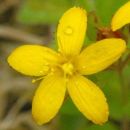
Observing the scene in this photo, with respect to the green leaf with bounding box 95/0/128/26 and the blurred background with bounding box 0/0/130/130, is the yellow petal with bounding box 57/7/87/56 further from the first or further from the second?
the blurred background with bounding box 0/0/130/130

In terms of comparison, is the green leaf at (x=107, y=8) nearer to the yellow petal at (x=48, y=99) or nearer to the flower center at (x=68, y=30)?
the flower center at (x=68, y=30)

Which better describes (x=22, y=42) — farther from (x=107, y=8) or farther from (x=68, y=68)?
(x=68, y=68)

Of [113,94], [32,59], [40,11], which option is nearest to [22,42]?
[40,11]

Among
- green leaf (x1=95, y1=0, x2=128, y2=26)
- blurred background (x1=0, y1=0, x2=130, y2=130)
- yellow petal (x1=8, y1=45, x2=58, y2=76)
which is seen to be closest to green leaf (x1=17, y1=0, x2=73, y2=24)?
blurred background (x1=0, y1=0, x2=130, y2=130)

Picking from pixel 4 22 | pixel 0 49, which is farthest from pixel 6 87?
pixel 4 22

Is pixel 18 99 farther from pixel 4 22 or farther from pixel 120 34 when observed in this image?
pixel 120 34

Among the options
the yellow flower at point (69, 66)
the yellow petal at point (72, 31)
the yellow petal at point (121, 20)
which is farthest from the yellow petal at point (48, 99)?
the yellow petal at point (121, 20)
